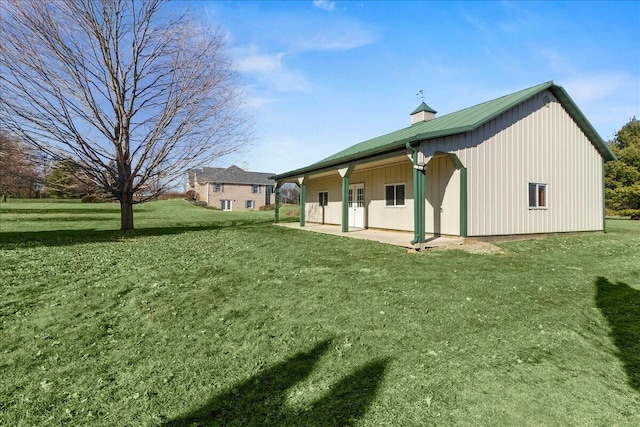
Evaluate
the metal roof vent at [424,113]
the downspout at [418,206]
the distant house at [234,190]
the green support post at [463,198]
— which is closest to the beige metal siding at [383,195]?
the green support post at [463,198]

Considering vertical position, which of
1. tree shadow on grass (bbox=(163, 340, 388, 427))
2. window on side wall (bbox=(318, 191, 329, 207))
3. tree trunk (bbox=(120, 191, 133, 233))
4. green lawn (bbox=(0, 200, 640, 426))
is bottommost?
tree shadow on grass (bbox=(163, 340, 388, 427))

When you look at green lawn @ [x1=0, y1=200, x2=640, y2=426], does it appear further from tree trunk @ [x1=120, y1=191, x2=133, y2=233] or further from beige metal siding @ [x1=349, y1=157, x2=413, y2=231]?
beige metal siding @ [x1=349, y1=157, x2=413, y2=231]

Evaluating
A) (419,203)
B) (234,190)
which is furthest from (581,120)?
(234,190)

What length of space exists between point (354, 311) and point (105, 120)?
39.7ft

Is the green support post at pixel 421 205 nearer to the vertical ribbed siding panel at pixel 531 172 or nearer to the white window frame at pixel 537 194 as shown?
the vertical ribbed siding panel at pixel 531 172

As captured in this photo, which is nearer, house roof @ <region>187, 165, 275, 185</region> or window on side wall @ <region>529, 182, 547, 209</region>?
window on side wall @ <region>529, 182, 547, 209</region>

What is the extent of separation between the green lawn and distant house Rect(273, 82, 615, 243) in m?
3.54

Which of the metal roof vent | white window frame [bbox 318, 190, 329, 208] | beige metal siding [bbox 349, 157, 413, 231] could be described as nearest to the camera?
beige metal siding [bbox 349, 157, 413, 231]

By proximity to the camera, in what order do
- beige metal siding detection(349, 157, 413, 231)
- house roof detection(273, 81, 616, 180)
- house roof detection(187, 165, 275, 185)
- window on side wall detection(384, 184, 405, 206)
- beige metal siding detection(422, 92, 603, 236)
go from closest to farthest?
house roof detection(273, 81, 616, 180), beige metal siding detection(422, 92, 603, 236), beige metal siding detection(349, 157, 413, 231), window on side wall detection(384, 184, 405, 206), house roof detection(187, 165, 275, 185)

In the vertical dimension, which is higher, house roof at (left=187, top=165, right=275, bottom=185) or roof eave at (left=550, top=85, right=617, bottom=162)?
house roof at (left=187, top=165, right=275, bottom=185)

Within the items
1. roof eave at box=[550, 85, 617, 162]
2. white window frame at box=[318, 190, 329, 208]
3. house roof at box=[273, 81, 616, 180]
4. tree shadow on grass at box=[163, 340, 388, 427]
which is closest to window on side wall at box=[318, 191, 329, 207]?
white window frame at box=[318, 190, 329, 208]

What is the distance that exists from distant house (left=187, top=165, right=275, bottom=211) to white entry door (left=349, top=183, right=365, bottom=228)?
30.6 metres

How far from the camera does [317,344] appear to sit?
3.64 m

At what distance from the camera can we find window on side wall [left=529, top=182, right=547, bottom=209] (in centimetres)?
1138
